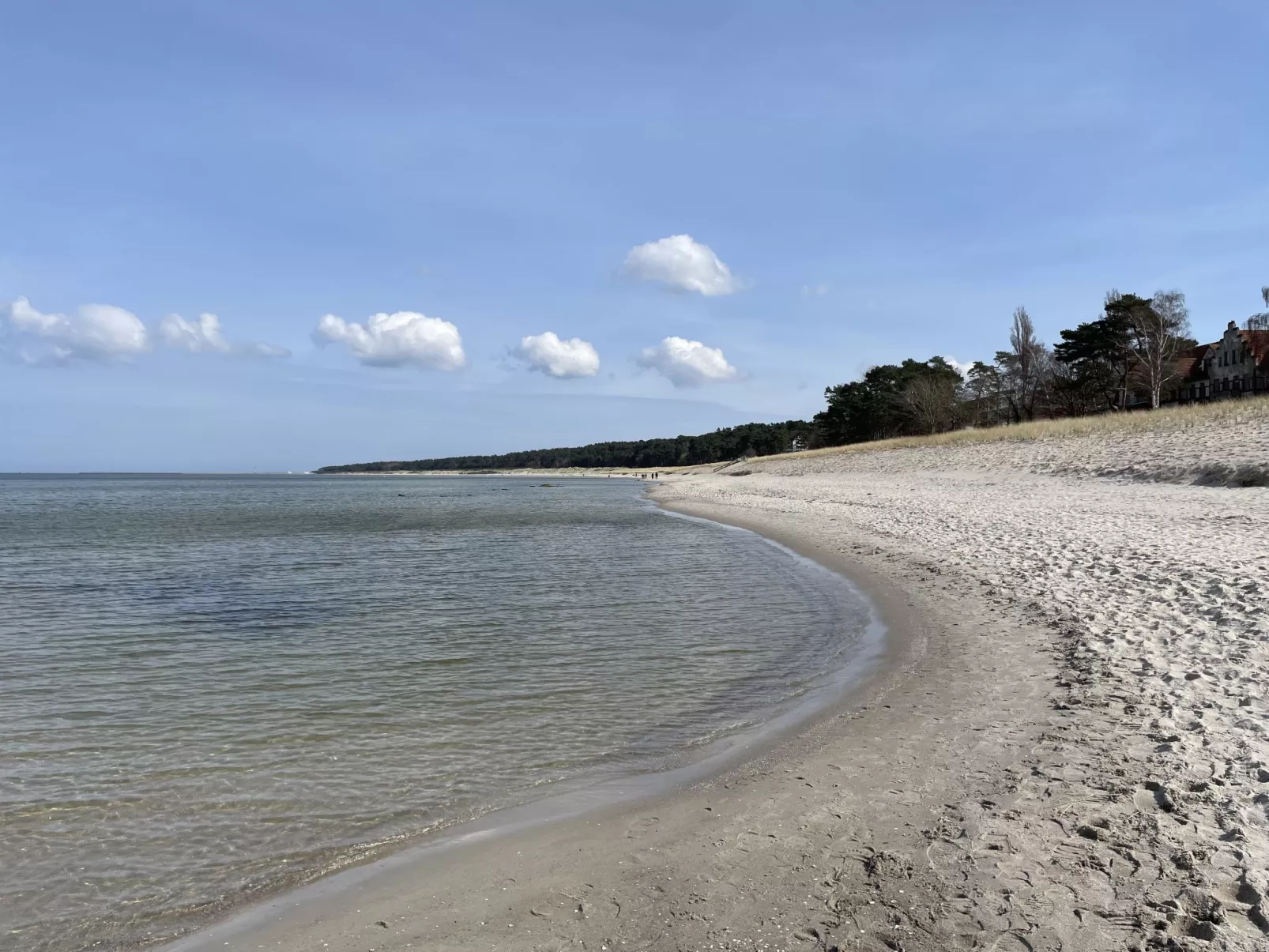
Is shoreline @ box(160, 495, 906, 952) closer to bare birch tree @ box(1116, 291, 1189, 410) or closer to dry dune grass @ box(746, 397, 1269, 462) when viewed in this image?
dry dune grass @ box(746, 397, 1269, 462)

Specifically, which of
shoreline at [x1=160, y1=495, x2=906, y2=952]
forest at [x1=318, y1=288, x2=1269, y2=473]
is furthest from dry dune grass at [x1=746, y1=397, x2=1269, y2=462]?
shoreline at [x1=160, y1=495, x2=906, y2=952]

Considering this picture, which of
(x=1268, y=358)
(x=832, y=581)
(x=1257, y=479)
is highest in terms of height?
(x=1268, y=358)

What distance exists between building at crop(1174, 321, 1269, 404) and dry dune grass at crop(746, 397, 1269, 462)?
78.8ft

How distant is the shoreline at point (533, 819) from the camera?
13.5 ft

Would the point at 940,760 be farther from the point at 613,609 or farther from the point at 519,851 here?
the point at 613,609

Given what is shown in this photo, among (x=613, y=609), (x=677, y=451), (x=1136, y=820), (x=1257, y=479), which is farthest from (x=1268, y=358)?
(x=677, y=451)

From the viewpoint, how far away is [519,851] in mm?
4766

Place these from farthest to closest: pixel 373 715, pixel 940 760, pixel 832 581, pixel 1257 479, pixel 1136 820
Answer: pixel 1257 479, pixel 832 581, pixel 373 715, pixel 940 760, pixel 1136 820

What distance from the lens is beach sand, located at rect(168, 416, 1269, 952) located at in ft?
12.0

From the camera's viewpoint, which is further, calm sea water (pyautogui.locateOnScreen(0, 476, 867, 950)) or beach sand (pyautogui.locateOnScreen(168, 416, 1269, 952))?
calm sea water (pyautogui.locateOnScreen(0, 476, 867, 950))

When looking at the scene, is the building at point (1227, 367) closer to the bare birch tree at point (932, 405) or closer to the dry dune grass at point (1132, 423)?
the bare birch tree at point (932, 405)

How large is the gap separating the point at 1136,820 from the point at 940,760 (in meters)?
1.48

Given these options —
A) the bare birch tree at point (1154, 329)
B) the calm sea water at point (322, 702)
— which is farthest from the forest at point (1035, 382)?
the calm sea water at point (322, 702)

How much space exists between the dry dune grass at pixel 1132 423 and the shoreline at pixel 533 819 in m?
30.5
